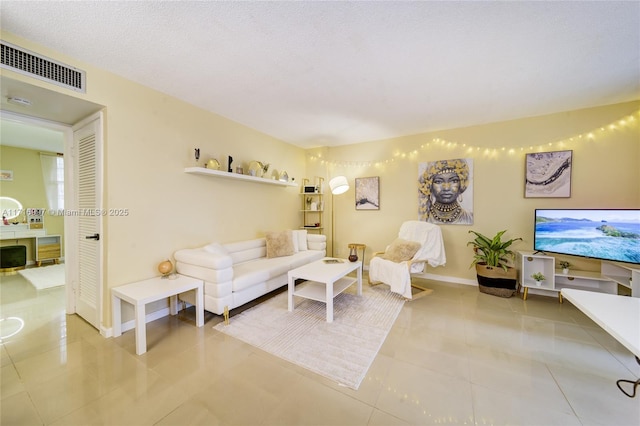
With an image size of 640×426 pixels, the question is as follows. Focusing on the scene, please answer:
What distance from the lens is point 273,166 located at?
4.30 m

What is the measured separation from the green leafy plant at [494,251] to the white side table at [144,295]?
378 centimetres

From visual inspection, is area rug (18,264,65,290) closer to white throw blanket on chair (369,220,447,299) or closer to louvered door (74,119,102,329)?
louvered door (74,119,102,329)

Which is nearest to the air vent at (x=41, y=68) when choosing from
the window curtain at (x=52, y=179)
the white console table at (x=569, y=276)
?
the window curtain at (x=52, y=179)

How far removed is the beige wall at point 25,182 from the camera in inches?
180

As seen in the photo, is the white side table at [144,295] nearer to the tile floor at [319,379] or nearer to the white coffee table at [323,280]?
the tile floor at [319,379]

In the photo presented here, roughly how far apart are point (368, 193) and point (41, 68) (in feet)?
13.9

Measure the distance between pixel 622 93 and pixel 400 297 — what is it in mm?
3520

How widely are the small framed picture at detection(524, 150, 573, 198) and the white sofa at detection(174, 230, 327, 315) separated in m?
3.40

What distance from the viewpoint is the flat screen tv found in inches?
96.4

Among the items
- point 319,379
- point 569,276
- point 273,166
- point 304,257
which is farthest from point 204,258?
point 569,276

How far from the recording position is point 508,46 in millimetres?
1883

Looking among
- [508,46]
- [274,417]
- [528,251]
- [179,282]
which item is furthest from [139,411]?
[528,251]

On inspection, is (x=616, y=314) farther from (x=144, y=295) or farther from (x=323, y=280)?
(x=144, y=295)

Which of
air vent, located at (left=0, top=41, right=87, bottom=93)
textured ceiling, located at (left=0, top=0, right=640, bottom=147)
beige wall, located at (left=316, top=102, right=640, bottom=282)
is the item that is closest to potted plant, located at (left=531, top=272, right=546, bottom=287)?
beige wall, located at (left=316, top=102, right=640, bottom=282)
